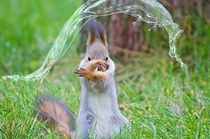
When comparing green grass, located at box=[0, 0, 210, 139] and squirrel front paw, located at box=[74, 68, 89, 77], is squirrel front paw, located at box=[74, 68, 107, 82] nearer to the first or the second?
squirrel front paw, located at box=[74, 68, 89, 77]

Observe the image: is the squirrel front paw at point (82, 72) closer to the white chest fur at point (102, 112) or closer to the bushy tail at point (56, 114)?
the white chest fur at point (102, 112)

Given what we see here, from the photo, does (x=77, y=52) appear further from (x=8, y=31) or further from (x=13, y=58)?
(x=8, y=31)

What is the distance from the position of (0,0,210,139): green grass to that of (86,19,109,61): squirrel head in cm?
42

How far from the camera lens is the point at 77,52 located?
5785 mm

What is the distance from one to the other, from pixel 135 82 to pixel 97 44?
67.2 inches

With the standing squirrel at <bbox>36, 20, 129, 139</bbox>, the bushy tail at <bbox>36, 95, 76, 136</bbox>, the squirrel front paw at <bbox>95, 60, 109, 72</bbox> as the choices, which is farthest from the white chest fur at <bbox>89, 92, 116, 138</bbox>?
the bushy tail at <bbox>36, 95, 76, 136</bbox>

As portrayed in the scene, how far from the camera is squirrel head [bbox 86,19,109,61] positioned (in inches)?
132

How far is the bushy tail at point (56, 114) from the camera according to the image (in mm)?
3504

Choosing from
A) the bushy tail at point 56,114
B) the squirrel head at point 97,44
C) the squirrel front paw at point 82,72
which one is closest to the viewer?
the squirrel front paw at point 82,72

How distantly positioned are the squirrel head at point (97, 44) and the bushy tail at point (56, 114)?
39 centimetres

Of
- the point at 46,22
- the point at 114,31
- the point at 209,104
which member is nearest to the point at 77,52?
the point at 114,31

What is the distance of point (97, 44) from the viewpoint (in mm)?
3395

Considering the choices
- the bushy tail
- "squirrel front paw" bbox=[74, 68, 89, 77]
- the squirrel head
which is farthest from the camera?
the bushy tail

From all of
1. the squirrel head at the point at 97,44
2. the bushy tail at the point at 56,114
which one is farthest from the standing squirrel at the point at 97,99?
the bushy tail at the point at 56,114
